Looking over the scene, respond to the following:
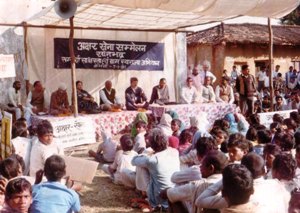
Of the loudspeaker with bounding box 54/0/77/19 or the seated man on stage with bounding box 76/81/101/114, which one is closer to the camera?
the loudspeaker with bounding box 54/0/77/19

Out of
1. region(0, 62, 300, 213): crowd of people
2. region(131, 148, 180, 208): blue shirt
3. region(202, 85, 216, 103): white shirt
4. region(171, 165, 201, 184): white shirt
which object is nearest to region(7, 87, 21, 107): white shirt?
region(0, 62, 300, 213): crowd of people

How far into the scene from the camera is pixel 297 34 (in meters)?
24.4

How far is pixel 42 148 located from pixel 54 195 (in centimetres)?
197

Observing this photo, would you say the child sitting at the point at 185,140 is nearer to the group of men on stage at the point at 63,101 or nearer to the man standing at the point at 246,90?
the group of men on stage at the point at 63,101

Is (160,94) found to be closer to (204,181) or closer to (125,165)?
(125,165)

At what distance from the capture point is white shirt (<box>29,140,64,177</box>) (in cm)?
597

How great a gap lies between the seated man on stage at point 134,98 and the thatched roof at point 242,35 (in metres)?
9.36

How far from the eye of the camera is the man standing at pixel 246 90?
13.3 meters

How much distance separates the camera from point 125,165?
723 cm

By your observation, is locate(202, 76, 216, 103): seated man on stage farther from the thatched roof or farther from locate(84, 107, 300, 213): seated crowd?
the thatched roof

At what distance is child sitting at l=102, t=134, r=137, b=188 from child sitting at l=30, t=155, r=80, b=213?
9.16 feet

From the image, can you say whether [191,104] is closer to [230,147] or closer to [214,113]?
[214,113]

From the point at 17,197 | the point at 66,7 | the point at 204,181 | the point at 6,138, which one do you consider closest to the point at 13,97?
the point at 66,7

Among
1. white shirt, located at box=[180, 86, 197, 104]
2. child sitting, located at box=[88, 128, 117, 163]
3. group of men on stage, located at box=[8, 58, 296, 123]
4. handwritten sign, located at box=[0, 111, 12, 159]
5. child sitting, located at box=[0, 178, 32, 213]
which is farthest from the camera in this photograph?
white shirt, located at box=[180, 86, 197, 104]
